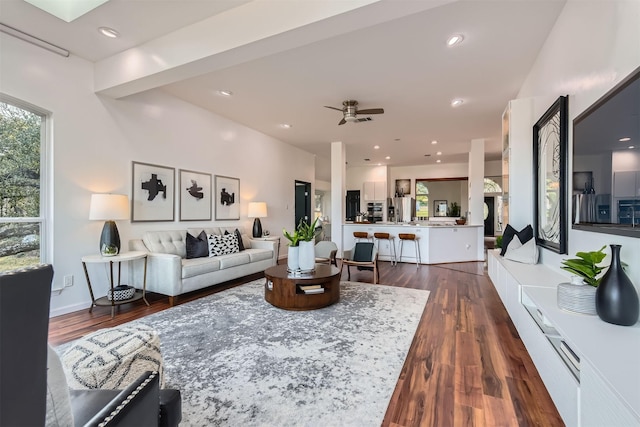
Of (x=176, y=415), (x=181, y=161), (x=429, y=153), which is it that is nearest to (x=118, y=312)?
(x=181, y=161)

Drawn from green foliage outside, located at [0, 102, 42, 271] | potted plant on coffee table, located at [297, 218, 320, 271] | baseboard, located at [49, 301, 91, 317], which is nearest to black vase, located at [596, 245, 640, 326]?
potted plant on coffee table, located at [297, 218, 320, 271]

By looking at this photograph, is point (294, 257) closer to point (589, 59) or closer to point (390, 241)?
point (589, 59)

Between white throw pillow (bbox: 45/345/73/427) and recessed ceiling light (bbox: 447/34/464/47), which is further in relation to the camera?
recessed ceiling light (bbox: 447/34/464/47)

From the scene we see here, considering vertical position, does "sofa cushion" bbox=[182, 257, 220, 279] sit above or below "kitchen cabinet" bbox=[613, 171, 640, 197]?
below

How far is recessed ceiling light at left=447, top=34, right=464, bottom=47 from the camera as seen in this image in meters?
2.90

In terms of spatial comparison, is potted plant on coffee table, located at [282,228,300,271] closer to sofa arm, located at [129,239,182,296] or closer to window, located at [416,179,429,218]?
sofa arm, located at [129,239,182,296]

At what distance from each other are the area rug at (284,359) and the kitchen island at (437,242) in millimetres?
3140

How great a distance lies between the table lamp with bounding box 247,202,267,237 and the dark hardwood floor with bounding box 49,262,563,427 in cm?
198

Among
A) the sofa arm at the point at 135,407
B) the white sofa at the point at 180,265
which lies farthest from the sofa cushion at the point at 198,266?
the sofa arm at the point at 135,407

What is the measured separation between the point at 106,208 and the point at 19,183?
812 millimetres

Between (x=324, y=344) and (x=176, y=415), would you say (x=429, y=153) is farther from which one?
(x=176, y=415)

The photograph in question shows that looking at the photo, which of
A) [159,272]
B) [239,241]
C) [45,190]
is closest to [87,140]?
[45,190]

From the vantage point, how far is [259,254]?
5.15 meters

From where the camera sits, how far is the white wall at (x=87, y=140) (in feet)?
10.4
